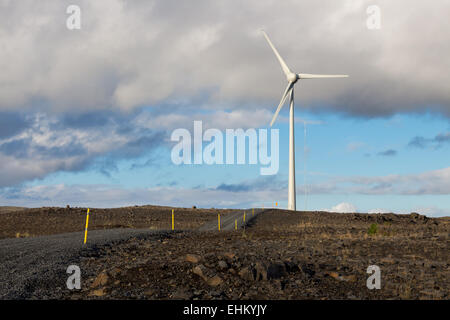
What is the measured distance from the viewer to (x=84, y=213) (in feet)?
207

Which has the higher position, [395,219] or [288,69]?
[288,69]

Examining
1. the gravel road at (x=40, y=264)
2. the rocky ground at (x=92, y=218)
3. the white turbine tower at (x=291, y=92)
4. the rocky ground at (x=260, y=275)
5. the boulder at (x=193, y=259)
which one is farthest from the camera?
the white turbine tower at (x=291, y=92)

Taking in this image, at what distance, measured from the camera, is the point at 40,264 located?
1839 centimetres

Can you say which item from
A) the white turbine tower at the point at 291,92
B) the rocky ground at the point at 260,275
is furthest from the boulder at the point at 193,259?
the white turbine tower at the point at 291,92

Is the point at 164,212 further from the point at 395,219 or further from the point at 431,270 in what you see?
the point at 431,270

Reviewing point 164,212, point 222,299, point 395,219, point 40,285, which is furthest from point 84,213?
point 222,299

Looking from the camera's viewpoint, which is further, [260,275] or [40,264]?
[40,264]

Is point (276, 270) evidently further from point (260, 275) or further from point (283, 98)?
point (283, 98)

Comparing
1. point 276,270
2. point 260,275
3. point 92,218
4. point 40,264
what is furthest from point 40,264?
point 92,218

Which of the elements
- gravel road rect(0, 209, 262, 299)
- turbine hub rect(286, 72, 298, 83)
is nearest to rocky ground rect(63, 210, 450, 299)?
gravel road rect(0, 209, 262, 299)

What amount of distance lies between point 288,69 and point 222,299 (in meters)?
50.8

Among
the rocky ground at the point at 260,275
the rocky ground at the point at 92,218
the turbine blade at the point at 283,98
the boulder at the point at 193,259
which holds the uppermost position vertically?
the turbine blade at the point at 283,98

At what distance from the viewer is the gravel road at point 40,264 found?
14.8 meters

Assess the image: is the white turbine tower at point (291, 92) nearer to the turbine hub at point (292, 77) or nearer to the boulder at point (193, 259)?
the turbine hub at point (292, 77)
